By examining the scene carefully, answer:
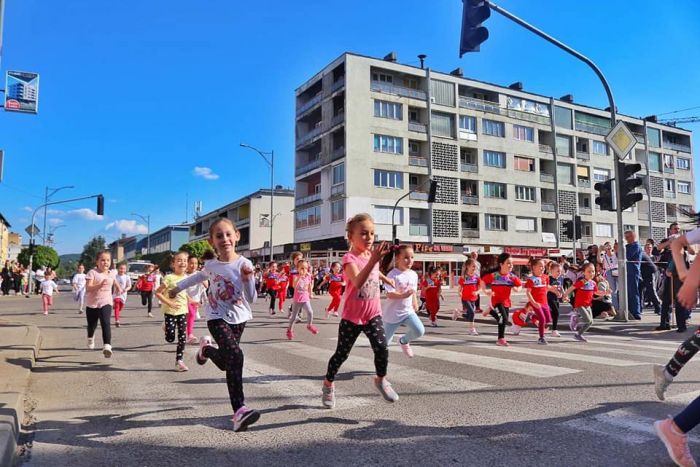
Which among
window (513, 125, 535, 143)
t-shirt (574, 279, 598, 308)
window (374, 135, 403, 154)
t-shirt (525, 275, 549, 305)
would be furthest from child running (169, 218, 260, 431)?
window (513, 125, 535, 143)

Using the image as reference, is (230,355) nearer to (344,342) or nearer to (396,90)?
(344,342)

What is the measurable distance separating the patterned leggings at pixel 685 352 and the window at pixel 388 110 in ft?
142

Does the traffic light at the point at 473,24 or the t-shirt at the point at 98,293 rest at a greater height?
the traffic light at the point at 473,24

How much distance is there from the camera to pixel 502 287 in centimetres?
1010

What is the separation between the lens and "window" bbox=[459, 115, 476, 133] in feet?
164

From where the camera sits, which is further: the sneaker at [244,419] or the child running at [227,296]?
the child running at [227,296]

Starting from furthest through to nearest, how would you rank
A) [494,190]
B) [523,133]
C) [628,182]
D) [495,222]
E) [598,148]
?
[598,148] → [523,133] → [494,190] → [495,222] → [628,182]

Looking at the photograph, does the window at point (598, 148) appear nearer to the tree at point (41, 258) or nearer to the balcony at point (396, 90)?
the balcony at point (396, 90)

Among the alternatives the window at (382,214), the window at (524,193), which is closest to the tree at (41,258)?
the window at (382,214)

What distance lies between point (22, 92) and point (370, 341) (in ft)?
39.8

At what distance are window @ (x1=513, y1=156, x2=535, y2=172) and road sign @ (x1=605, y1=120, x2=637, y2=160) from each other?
4094 centimetres

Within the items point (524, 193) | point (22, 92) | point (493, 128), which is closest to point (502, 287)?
point (22, 92)

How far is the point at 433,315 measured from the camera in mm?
14797

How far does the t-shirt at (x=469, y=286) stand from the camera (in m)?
13.4
